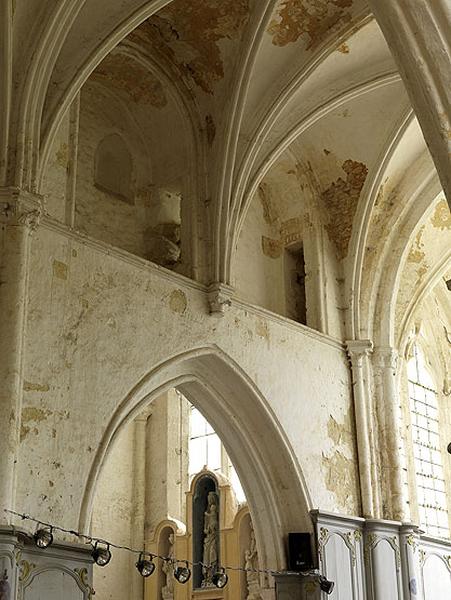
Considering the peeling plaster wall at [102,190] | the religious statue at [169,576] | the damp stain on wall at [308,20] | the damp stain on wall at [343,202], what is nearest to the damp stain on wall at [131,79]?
the peeling plaster wall at [102,190]

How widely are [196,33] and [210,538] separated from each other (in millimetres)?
8477

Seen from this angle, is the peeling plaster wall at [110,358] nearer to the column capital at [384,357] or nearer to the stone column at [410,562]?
the stone column at [410,562]

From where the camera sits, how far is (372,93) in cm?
1392

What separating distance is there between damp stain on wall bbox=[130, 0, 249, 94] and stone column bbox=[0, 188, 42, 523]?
3.68m

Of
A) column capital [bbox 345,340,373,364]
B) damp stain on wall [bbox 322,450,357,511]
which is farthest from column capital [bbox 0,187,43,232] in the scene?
column capital [bbox 345,340,373,364]

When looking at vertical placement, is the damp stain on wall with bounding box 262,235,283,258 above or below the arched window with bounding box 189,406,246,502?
above

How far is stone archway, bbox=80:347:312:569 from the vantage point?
1270 cm

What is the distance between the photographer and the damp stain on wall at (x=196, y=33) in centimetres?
1247

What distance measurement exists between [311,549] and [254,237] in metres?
4.83

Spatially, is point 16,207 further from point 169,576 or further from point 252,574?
point 169,576

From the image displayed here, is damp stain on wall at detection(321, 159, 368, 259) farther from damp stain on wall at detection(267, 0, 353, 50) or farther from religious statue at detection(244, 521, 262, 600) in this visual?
religious statue at detection(244, 521, 262, 600)

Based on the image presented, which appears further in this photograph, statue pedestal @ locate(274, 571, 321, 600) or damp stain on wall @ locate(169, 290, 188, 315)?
statue pedestal @ locate(274, 571, 321, 600)

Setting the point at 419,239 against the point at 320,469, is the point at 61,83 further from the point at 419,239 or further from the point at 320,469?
the point at 419,239

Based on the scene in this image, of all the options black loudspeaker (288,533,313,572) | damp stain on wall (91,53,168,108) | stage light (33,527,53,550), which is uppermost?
damp stain on wall (91,53,168,108)
